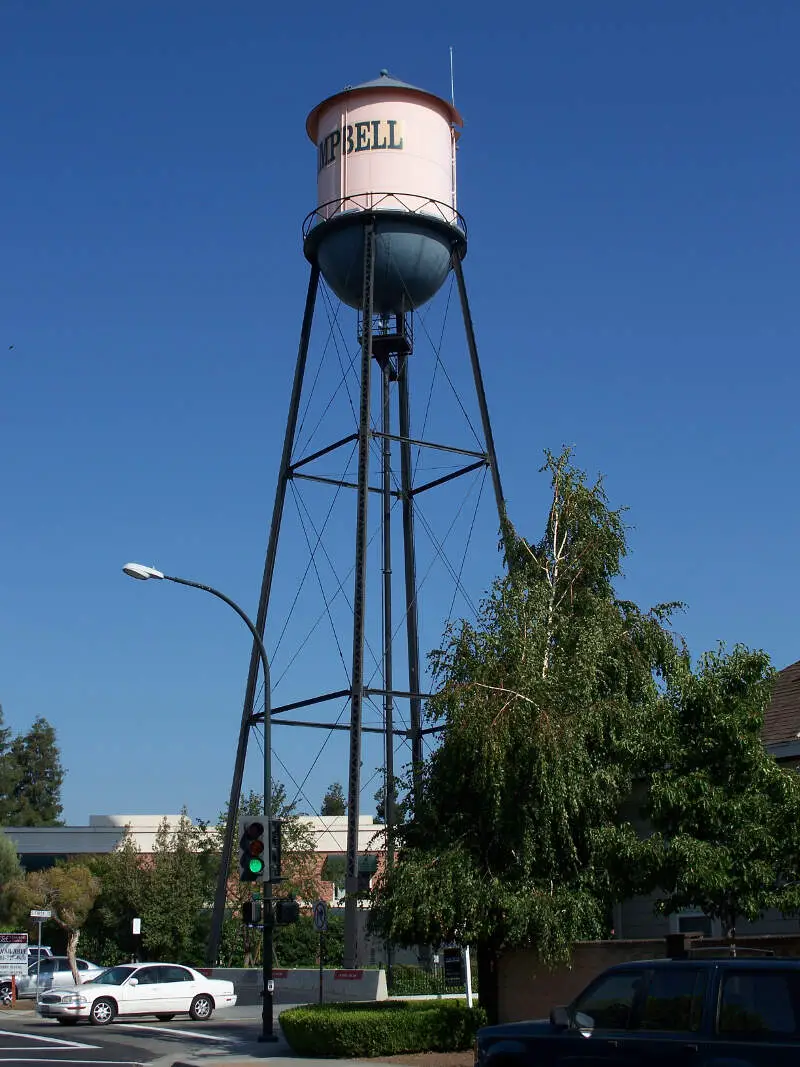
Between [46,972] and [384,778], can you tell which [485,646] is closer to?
[384,778]

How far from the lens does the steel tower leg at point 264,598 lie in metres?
30.7

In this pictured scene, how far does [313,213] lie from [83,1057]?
19.1 meters

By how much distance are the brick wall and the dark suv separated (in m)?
6.32

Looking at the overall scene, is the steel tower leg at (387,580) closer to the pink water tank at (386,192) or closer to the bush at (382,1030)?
the pink water tank at (386,192)

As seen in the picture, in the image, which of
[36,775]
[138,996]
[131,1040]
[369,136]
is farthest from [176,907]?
[36,775]

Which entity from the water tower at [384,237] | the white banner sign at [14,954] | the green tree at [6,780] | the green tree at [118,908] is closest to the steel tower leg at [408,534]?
the water tower at [384,237]

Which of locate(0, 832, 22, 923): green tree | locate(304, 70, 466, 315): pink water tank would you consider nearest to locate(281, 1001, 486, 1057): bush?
locate(304, 70, 466, 315): pink water tank

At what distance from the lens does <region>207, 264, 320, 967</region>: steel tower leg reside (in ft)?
101

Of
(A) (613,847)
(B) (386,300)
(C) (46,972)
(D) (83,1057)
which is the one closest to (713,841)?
(A) (613,847)

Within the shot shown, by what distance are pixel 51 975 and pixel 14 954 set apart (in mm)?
2441

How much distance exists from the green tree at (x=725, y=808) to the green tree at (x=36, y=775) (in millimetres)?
79893

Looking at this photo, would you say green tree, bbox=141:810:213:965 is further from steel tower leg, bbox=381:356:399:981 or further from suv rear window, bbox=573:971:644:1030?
suv rear window, bbox=573:971:644:1030

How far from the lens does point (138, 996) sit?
96.1ft

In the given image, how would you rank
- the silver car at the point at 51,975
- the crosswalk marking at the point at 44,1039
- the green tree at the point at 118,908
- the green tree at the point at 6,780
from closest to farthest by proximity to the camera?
the crosswalk marking at the point at 44,1039, the silver car at the point at 51,975, the green tree at the point at 118,908, the green tree at the point at 6,780
